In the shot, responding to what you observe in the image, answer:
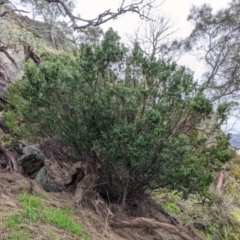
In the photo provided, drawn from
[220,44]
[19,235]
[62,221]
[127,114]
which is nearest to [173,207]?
[127,114]

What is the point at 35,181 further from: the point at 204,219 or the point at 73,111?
the point at 204,219

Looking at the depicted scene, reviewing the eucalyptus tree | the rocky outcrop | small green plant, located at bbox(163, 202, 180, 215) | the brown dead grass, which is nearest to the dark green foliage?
the brown dead grass

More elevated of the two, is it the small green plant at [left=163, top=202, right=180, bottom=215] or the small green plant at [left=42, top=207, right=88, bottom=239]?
the small green plant at [left=163, top=202, right=180, bottom=215]

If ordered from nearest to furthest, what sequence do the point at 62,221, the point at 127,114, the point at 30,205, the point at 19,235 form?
the point at 19,235 < the point at 62,221 < the point at 30,205 < the point at 127,114

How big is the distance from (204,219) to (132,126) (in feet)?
8.22

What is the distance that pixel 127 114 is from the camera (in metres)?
3.47

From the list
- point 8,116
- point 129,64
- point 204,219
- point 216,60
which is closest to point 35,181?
point 8,116

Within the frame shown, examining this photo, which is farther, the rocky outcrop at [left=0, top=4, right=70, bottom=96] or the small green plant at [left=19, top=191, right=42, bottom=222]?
the rocky outcrop at [left=0, top=4, right=70, bottom=96]

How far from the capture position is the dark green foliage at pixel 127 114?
132 inches

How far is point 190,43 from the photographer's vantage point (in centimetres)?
1709

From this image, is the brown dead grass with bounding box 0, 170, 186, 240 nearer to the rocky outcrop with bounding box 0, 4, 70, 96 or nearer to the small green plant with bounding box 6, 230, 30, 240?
the small green plant with bounding box 6, 230, 30, 240

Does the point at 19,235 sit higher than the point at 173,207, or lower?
lower

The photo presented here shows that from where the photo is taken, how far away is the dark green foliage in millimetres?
3350

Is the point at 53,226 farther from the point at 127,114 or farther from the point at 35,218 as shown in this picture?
the point at 127,114
